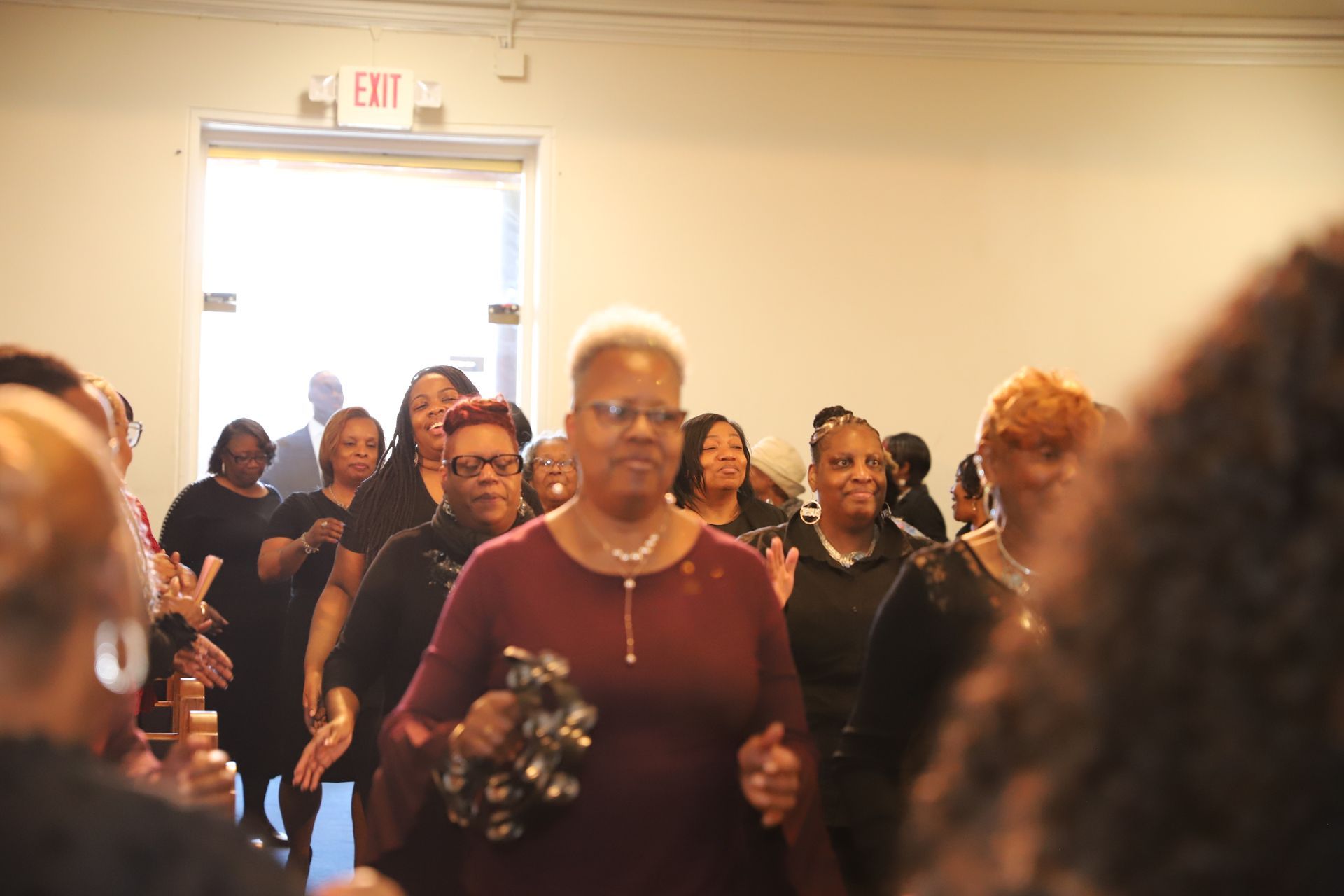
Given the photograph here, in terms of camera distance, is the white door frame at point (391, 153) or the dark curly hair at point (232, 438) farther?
the white door frame at point (391, 153)

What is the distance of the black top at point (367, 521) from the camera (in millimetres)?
3996

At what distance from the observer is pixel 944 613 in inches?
96.0

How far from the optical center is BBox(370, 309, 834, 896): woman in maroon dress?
2.15 m

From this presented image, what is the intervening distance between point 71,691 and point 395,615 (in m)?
2.31

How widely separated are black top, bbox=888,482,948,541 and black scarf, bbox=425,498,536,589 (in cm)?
317

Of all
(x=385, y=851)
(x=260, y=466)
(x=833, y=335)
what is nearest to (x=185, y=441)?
(x=260, y=466)

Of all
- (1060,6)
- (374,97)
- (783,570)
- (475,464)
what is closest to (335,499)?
(475,464)

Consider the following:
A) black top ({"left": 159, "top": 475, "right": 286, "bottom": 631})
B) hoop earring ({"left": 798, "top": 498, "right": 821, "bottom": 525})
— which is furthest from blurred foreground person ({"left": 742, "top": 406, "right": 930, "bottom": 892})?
black top ({"left": 159, "top": 475, "right": 286, "bottom": 631})

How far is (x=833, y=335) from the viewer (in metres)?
7.67

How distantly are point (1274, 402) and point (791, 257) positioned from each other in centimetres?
690

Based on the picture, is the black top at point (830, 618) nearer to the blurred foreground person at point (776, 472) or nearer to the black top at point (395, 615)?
the black top at point (395, 615)

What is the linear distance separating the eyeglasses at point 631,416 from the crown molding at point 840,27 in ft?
18.1

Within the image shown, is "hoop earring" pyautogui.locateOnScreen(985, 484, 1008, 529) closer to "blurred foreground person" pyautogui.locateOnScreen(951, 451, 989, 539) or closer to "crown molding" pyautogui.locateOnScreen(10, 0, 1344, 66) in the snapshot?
"blurred foreground person" pyautogui.locateOnScreen(951, 451, 989, 539)

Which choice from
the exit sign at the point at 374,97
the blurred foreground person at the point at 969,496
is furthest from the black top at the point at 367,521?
the exit sign at the point at 374,97
